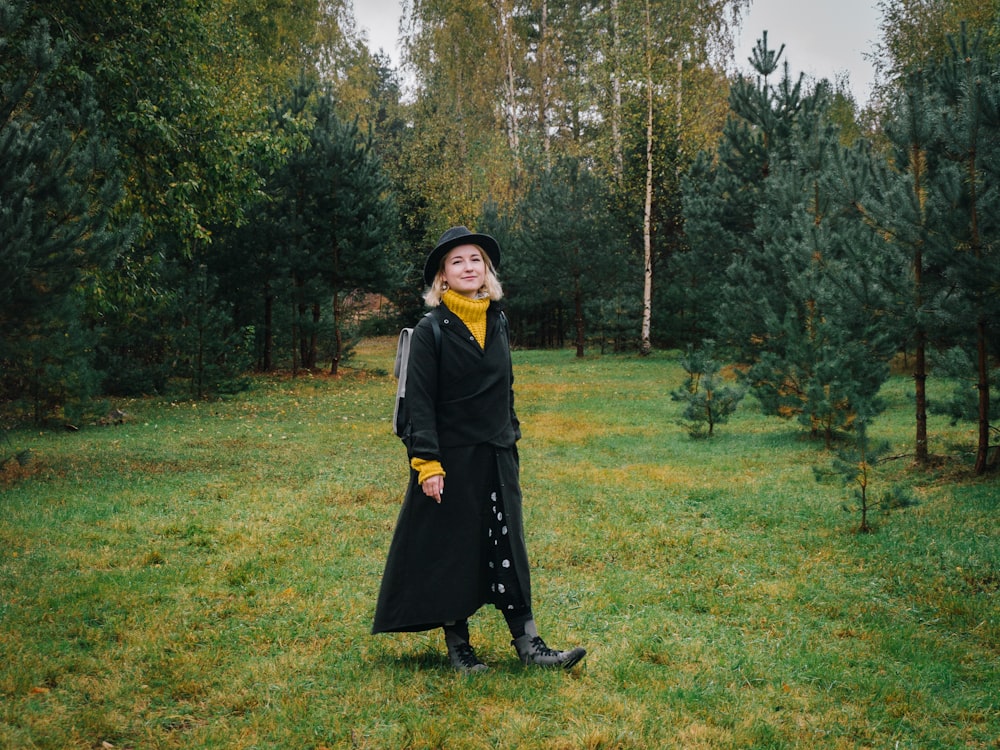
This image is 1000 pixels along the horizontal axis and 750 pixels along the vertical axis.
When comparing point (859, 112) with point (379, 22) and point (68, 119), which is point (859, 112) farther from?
point (68, 119)

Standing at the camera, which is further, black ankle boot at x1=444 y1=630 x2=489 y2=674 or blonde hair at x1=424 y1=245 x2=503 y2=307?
blonde hair at x1=424 y1=245 x2=503 y2=307

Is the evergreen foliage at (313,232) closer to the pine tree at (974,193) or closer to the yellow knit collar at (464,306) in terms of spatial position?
the pine tree at (974,193)

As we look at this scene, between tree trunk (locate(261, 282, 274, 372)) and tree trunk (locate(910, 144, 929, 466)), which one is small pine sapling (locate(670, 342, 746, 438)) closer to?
tree trunk (locate(910, 144, 929, 466))

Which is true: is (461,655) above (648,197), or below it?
below

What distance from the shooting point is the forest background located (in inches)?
327

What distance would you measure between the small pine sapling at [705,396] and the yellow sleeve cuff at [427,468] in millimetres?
9062

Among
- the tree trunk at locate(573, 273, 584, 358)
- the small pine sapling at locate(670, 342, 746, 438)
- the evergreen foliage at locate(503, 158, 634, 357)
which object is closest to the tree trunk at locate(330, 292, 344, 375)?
the evergreen foliage at locate(503, 158, 634, 357)

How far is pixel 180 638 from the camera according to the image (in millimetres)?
4734

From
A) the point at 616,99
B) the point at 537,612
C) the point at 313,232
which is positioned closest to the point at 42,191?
Answer: the point at 537,612

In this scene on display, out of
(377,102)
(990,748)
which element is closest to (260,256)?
(990,748)

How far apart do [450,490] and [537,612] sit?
5.25 feet

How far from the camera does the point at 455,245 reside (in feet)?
13.9

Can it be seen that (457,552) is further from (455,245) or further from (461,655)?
(455,245)

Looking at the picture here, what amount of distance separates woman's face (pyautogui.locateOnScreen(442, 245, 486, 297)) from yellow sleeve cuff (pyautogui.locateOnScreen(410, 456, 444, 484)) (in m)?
0.89
